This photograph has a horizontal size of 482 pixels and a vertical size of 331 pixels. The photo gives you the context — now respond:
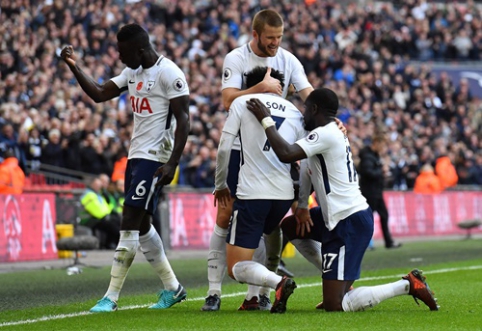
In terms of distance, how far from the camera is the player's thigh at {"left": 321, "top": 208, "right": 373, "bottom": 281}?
28.2ft

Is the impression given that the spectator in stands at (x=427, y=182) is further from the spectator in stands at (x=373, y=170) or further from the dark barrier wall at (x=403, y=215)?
the spectator in stands at (x=373, y=170)

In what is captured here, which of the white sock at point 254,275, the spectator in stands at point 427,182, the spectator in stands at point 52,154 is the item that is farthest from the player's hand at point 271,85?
the spectator in stands at point 427,182

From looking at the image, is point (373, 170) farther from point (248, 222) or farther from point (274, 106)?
point (248, 222)

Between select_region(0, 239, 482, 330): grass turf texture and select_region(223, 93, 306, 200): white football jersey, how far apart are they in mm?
997

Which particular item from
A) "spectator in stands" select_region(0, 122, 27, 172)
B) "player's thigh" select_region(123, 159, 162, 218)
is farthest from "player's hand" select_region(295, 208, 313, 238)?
"spectator in stands" select_region(0, 122, 27, 172)

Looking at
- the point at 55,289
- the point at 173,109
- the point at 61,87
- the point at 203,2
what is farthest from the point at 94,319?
the point at 203,2

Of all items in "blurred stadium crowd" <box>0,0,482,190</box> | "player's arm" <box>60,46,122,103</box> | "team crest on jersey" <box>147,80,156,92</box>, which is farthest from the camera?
"blurred stadium crowd" <box>0,0,482,190</box>

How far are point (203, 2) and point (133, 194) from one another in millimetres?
23257

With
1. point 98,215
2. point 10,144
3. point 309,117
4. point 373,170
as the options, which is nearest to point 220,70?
point 373,170

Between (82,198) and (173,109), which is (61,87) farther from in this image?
(173,109)

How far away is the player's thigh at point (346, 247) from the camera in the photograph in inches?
339

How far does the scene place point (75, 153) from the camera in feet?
71.8

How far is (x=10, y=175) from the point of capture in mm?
19578

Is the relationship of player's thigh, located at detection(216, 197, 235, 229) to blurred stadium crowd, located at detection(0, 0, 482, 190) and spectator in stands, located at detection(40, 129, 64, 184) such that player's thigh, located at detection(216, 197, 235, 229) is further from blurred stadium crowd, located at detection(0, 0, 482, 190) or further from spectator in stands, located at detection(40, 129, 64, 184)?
spectator in stands, located at detection(40, 129, 64, 184)
